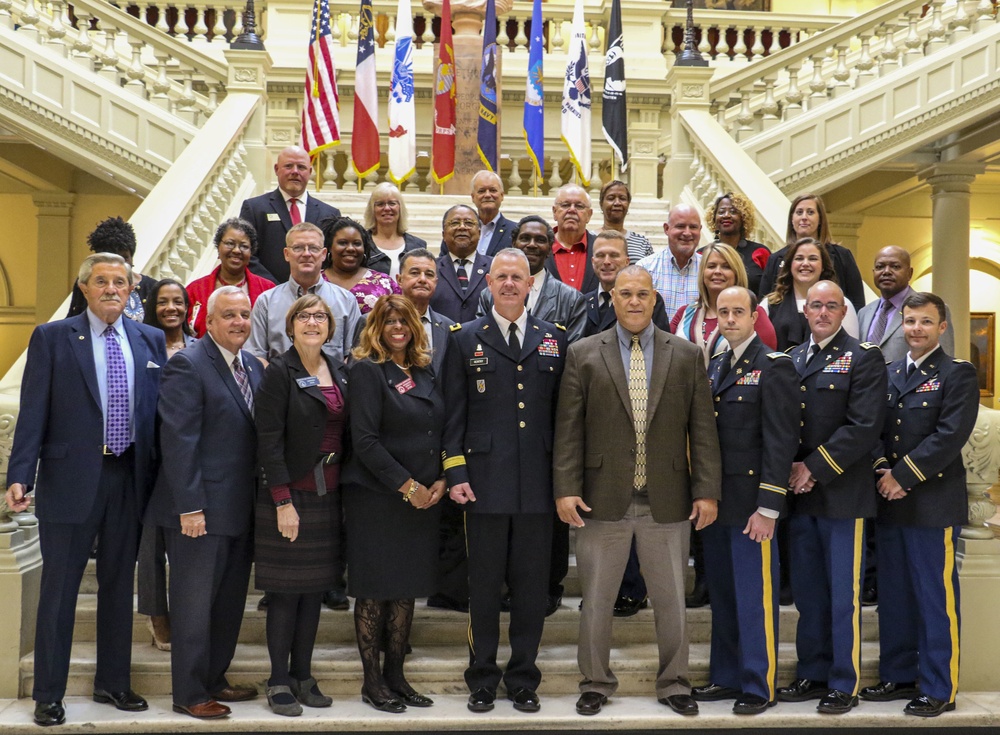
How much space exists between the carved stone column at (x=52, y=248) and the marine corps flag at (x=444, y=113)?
5601 mm

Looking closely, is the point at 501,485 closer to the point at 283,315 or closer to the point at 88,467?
the point at 283,315

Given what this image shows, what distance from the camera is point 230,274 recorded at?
5.12 meters

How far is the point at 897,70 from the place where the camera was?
9.36 meters

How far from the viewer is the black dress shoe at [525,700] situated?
168 inches

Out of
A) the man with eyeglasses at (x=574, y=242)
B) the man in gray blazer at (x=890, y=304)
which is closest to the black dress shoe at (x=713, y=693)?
the man in gray blazer at (x=890, y=304)

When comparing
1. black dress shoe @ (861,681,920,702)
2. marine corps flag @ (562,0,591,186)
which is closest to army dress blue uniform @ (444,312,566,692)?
black dress shoe @ (861,681,920,702)

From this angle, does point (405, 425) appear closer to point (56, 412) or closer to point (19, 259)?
point (56, 412)

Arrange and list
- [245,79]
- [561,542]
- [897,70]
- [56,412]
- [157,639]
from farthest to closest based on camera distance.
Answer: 1. [897,70]
2. [245,79]
3. [561,542]
4. [157,639]
5. [56,412]

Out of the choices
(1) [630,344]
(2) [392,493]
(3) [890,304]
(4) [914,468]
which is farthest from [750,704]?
(3) [890,304]

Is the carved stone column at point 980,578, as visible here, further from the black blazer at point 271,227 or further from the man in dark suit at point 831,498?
the black blazer at point 271,227

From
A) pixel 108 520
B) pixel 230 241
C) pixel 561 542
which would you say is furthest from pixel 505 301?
pixel 108 520

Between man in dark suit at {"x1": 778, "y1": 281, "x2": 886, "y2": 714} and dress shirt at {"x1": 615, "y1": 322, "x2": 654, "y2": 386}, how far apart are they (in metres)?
0.65

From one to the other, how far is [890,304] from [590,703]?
2505 millimetres

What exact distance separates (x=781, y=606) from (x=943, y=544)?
870mm
